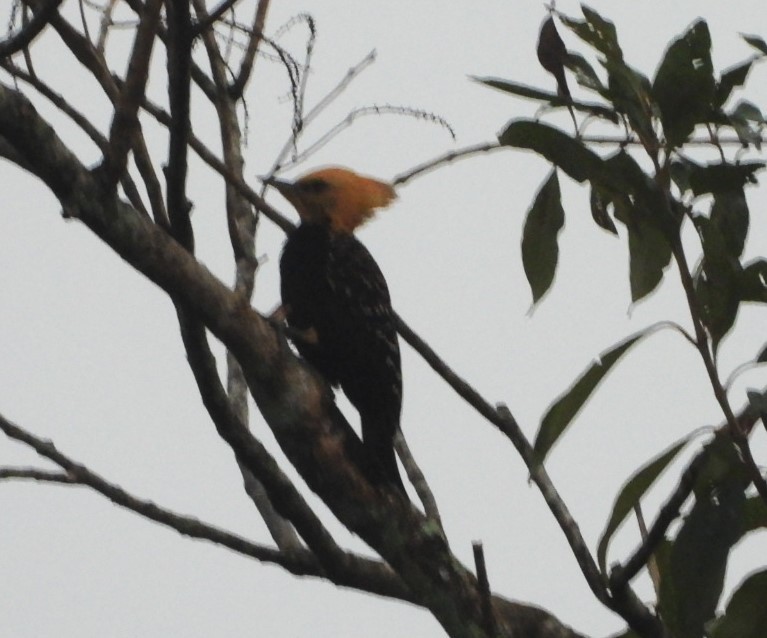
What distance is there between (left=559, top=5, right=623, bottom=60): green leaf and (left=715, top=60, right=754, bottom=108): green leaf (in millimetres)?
268

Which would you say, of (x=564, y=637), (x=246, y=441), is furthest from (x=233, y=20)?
(x=564, y=637)

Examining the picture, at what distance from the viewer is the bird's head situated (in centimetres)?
482

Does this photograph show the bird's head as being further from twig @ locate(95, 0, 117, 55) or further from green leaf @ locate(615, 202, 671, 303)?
green leaf @ locate(615, 202, 671, 303)

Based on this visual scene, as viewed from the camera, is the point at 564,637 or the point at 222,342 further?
the point at 564,637

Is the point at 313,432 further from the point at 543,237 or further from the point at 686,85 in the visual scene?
the point at 686,85

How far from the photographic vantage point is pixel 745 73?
8.30ft

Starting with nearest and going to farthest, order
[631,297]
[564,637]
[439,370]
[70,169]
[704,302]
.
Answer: [70,169] < [704,302] < [631,297] < [564,637] < [439,370]

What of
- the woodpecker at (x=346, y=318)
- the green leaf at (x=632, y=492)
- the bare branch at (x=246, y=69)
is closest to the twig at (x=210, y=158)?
the bare branch at (x=246, y=69)

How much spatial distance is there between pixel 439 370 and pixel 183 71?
4.27 feet

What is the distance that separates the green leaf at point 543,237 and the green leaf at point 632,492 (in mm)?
457

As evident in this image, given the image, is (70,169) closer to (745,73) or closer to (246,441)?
(246,441)

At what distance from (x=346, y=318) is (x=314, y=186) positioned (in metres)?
0.88

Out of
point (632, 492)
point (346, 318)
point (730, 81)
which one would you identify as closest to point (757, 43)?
point (730, 81)

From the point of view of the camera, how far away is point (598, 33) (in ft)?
7.96
